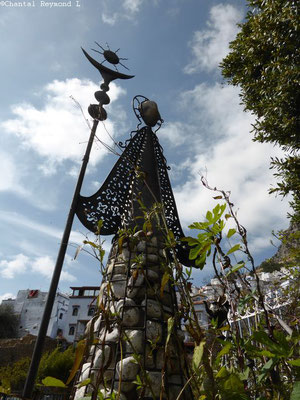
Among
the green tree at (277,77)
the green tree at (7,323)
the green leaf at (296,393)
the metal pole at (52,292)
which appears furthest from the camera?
the green tree at (7,323)

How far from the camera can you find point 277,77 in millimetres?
4547

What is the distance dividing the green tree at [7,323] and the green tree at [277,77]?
3736 centimetres

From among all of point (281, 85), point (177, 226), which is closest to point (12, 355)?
point (177, 226)

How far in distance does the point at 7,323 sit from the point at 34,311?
3276mm

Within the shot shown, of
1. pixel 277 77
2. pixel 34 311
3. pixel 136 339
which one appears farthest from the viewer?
pixel 34 311

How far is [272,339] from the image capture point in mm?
526

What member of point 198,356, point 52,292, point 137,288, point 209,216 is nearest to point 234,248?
point 209,216

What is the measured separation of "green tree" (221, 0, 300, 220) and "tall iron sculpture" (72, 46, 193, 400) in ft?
8.47

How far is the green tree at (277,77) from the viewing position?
4.35 metres

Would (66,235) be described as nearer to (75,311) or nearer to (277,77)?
(277,77)

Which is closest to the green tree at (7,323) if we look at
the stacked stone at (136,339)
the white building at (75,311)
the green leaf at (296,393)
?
the white building at (75,311)

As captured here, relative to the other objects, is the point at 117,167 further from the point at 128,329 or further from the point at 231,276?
the point at 231,276

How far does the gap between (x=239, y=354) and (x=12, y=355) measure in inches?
1050

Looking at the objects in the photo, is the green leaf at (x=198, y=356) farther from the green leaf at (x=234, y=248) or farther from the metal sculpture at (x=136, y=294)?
the green leaf at (x=234, y=248)
